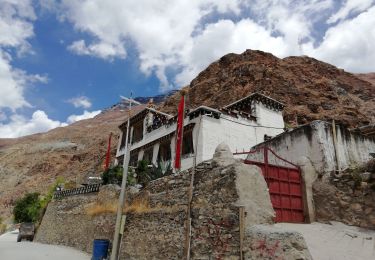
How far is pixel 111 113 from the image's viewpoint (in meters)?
122

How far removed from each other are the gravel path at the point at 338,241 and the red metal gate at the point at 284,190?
0.49 metres

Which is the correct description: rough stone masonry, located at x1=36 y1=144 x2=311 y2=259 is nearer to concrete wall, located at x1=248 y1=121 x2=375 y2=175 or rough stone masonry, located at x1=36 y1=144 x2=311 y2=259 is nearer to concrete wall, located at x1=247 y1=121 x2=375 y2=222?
concrete wall, located at x1=247 y1=121 x2=375 y2=222

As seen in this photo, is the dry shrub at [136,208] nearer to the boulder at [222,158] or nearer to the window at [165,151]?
the boulder at [222,158]

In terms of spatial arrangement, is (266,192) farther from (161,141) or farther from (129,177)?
(161,141)

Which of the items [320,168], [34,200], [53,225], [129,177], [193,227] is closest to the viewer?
[193,227]

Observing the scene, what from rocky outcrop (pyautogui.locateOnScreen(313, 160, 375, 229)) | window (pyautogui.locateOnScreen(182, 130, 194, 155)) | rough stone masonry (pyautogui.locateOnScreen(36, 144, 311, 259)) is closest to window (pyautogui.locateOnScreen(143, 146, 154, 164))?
window (pyautogui.locateOnScreen(182, 130, 194, 155))

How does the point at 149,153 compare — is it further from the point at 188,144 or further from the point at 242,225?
the point at 242,225

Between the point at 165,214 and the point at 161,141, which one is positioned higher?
the point at 161,141

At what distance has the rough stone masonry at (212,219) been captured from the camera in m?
6.97

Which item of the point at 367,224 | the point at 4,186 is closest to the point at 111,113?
the point at 4,186

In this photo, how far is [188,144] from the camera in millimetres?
21703

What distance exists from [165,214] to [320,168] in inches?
238

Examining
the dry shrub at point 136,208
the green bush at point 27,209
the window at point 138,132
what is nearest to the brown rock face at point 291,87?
the window at point 138,132

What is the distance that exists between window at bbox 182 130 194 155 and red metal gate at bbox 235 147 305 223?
10.5 meters
